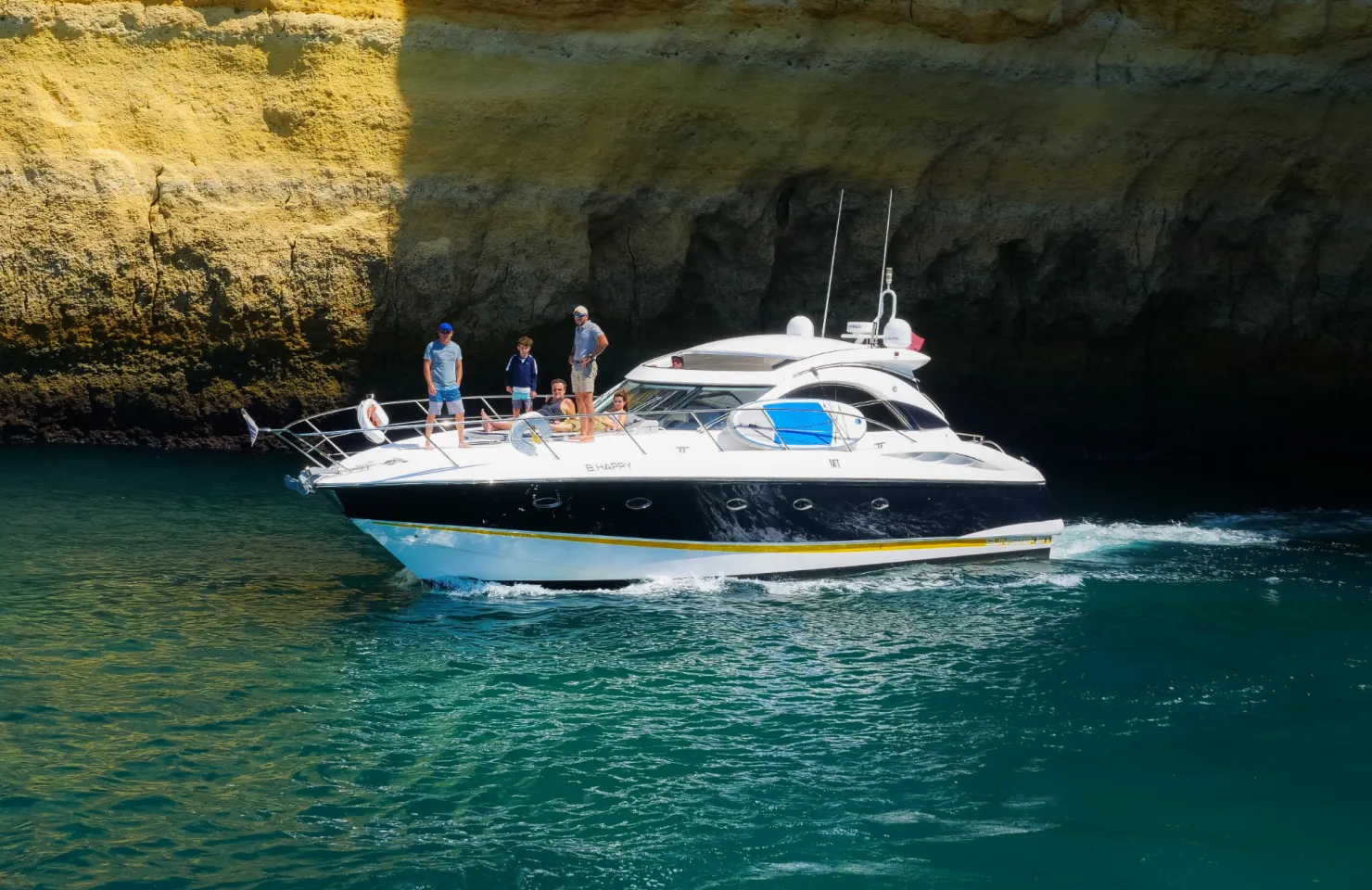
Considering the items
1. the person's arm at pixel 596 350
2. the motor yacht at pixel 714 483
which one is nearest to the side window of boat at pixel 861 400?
the motor yacht at pixel 714 483

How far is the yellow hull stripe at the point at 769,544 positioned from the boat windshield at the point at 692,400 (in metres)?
1.41

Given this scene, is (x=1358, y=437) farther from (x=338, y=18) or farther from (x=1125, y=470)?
(x=338, y=18)

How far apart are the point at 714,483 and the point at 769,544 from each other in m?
0.95

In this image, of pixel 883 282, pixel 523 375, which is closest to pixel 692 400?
pixel 523 375

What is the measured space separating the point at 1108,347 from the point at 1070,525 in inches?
283

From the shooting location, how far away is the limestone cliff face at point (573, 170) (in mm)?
20312

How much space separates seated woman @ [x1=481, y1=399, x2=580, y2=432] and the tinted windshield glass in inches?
27.5

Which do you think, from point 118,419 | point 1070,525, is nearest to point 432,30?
point 118,419

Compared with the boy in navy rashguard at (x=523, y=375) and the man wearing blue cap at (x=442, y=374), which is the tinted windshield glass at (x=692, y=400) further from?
the man wearing blue cap at (x=442, y=374)

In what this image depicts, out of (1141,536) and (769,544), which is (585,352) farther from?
(1141,536)

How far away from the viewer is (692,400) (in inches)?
589

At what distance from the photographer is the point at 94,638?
11930mm

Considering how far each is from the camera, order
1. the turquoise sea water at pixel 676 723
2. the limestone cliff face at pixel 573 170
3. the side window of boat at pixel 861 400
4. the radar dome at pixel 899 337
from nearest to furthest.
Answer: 1. the turquoise sea water at pixel 676 723
2. the side window of boat at pixel 861 400
3. the radar dome at pixel 899 337
4. the limestone cliff face at pixel 573 170

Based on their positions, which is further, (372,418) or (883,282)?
(883,282)
